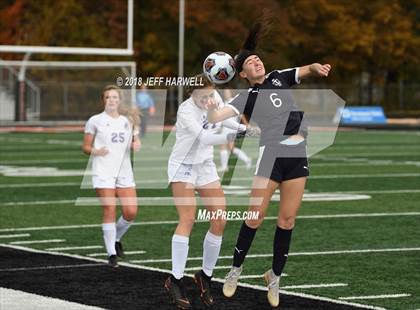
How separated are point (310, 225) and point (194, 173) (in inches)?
202

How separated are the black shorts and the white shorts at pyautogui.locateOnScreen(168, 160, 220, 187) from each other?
1.45 ft

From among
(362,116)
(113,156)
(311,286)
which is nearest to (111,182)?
(113,156)

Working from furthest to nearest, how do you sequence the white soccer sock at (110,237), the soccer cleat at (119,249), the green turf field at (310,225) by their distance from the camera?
the soccer cleat at (119,249)
the white soccer sock at (110,237)
the green turf field at (310,225)

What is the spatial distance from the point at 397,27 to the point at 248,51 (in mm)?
47314

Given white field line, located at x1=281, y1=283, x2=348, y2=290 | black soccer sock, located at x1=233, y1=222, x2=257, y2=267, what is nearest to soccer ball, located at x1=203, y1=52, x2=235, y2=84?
black soccer sock, located at x1=233, y1=222, x2=257, y2=267

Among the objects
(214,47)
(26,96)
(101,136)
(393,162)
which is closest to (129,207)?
(101,136)

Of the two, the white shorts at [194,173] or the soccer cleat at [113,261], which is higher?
the white shorts at [194,173]

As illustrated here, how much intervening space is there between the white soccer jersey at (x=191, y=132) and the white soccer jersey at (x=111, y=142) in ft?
7.32

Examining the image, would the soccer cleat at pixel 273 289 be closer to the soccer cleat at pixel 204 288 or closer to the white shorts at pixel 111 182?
the soccer cleat at pixel 204 288

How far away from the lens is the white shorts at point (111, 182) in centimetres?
1127

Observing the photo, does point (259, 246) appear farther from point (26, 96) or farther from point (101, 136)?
point (26, 96)

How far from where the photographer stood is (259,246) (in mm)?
12320

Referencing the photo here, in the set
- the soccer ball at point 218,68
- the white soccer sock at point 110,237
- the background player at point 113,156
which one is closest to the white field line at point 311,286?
the soccer ball at point 218,68

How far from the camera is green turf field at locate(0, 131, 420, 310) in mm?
→ 10211
